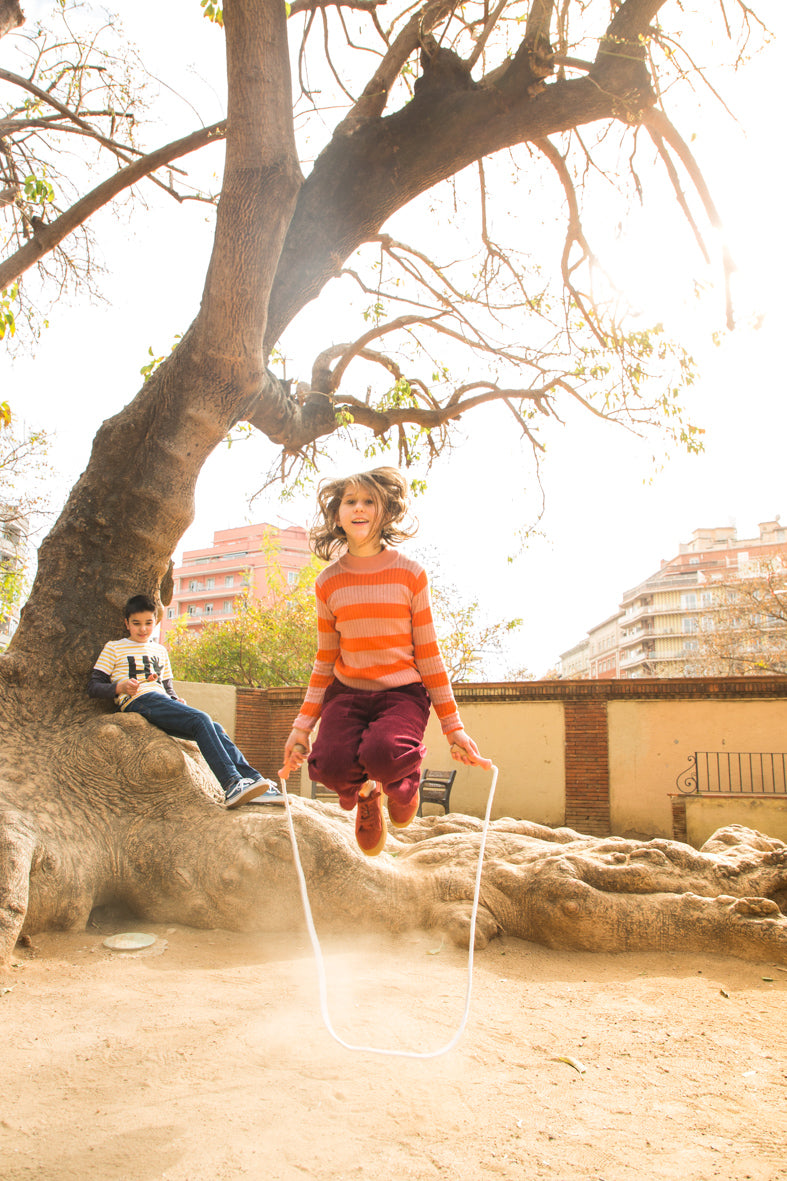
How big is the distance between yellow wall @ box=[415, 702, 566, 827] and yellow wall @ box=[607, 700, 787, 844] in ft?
3.34

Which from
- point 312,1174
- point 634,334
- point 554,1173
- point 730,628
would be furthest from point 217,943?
point 730,628

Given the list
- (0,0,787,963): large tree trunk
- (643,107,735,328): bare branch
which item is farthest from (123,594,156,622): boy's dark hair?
(643,107,735,328): bare branch

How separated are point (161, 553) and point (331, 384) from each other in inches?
149

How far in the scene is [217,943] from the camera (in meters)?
4.55

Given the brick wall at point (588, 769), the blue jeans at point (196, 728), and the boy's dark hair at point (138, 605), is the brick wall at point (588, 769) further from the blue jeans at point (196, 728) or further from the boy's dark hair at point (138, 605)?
the boy's dark hair at point (138, 605)

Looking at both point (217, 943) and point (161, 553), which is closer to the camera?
Result: point (217, 943)

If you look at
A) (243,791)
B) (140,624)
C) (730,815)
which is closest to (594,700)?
(730,815)

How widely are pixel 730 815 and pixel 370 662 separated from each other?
1040 centimetres

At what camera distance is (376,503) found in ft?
A: 11.2

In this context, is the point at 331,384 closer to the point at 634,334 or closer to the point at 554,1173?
the point at 634,334

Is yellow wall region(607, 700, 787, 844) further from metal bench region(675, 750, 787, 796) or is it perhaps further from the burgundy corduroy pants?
the burgundy corduroy pants

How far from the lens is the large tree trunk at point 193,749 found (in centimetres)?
469

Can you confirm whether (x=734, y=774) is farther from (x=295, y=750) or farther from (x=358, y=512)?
(x=358, y=512)

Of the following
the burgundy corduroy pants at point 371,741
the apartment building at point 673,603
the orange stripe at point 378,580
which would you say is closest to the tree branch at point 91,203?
the orange stripe at point 378,580
